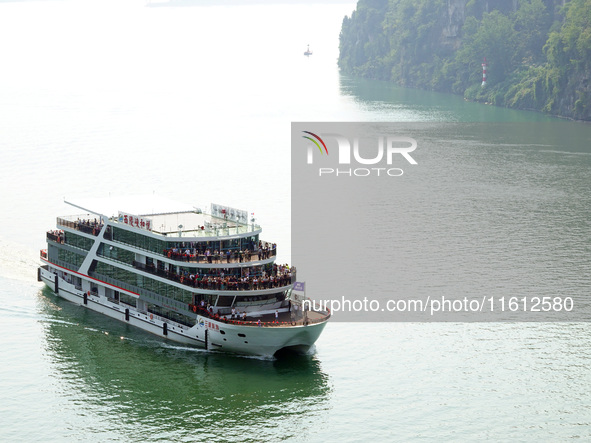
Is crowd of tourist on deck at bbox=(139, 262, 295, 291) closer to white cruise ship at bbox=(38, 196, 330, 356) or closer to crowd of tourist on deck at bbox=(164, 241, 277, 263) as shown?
white cruise ship at bbox=(38, 196, 330, 356)

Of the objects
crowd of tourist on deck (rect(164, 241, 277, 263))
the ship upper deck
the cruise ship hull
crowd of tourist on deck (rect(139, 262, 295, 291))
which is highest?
the ship upper deck

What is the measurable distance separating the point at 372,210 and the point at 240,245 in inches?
1649

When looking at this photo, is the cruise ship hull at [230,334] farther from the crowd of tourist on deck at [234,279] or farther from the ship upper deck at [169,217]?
the ship upper deck at [169,217]

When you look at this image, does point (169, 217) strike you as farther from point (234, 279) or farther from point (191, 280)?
point (234, 279)

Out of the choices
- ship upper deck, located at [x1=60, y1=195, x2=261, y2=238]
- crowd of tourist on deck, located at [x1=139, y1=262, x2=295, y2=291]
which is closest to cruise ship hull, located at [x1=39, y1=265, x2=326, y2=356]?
crowd of tourist on deck, located at [x1=139, y1=262, x2=295, y2=291]

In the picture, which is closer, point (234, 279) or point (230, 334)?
point (230, 334)

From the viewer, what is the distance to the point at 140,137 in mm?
168875

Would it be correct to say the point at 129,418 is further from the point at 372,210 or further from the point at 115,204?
the point at 372,210

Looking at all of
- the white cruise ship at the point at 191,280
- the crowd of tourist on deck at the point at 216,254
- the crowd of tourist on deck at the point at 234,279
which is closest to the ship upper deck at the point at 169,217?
the white cruise ship at the point at 191,280

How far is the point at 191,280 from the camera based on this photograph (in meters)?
73.5

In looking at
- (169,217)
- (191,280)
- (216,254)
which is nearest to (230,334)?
(191,280)

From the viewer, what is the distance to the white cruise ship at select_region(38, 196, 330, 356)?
7188 centimetres

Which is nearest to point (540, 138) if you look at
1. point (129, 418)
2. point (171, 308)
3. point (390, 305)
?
point (390, 305)

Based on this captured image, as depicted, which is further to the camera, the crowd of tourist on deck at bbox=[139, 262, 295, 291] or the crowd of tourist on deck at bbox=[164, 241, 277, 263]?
the crowd of tourist on deck at bbox=[164, 241, 277, 263]
